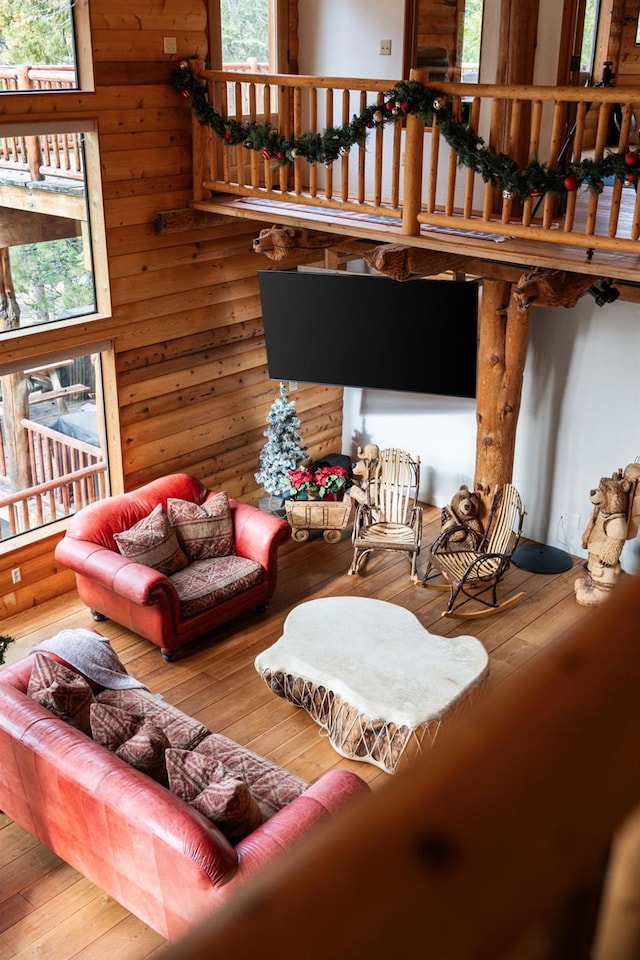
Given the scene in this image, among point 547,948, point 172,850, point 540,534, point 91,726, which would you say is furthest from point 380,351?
point 547,948

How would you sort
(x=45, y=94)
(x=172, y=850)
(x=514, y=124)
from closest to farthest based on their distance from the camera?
(x=172, y=850) → (x=514, y=124) → (x=45, y=94)

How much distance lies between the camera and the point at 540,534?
7.97 metres

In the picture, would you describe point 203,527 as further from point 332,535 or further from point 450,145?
point 450,145

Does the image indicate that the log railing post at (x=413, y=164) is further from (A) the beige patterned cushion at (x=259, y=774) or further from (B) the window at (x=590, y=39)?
(B) the window at (x=590, y=39)

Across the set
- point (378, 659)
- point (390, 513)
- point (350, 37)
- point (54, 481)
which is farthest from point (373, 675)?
point (350, 37)

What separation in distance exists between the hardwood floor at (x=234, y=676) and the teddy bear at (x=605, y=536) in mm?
214

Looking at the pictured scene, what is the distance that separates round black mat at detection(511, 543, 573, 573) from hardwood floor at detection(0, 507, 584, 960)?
84 mm

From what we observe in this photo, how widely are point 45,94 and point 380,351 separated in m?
2.70

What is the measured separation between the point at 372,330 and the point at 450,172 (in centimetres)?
156

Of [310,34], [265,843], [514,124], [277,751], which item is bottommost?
[277,751]

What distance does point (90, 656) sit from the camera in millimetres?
5203

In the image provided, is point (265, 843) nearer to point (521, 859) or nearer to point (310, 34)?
point (521, 859)

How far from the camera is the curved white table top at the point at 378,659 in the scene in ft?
16.9

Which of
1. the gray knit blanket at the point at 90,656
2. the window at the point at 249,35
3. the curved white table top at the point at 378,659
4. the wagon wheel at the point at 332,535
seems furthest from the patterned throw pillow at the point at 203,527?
the window at the point at 249,35
